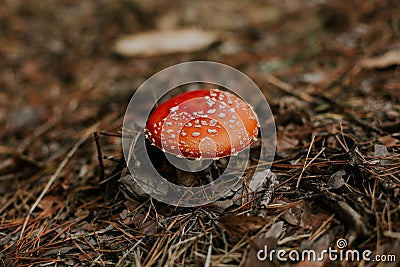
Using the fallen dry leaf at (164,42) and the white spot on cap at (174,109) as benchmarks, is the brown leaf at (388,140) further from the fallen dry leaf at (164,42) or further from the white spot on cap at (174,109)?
the fallen dry leaf at (164,42)

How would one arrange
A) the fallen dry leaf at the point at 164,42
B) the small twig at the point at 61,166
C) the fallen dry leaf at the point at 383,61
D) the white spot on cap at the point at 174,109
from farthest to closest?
the fallen dry leaf at the point at 164,42, the fallen dry leaf at the point at 383,61, the small twig at the point at 61,166, the white spot on cap at the point at 174,109

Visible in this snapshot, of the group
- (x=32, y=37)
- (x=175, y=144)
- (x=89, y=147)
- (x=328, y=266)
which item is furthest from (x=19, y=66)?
(x=328, y=266)

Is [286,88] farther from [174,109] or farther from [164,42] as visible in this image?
[164,42]

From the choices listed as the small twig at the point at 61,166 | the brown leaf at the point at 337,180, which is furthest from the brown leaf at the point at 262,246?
the small twig at the point at 61,166

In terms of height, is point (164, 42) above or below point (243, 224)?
above

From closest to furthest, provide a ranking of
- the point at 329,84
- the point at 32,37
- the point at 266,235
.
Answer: the point at 266,235 → the point at 329,84 → the point at 32,37

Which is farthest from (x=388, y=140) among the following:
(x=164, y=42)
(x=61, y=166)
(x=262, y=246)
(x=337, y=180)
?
(x=164, y=42)

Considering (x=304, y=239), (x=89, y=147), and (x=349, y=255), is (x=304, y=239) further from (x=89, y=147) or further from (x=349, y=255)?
(x=89, y=147)
